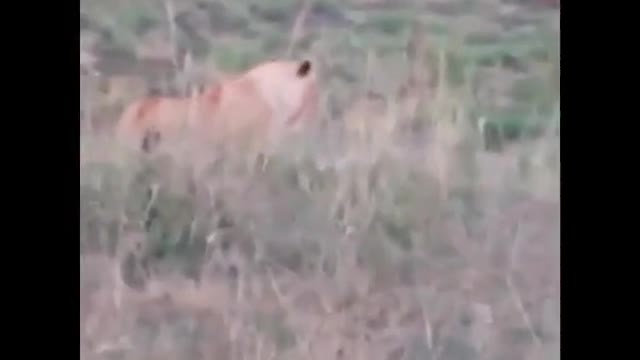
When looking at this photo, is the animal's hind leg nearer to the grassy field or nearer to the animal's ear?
the grassy field

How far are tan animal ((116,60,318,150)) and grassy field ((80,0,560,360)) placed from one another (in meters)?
0.01

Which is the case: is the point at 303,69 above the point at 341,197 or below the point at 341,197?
above

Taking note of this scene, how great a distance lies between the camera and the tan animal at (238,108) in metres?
0.94

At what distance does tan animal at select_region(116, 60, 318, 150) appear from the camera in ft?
3.08

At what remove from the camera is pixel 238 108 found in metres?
0.94

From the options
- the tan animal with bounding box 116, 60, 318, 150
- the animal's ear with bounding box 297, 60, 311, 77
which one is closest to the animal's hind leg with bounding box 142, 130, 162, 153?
the tan animal with bounding box 116, 60, 318, 150

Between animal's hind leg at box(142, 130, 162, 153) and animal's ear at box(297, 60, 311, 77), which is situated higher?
animal's ear at box(297, 60, 311, 77)

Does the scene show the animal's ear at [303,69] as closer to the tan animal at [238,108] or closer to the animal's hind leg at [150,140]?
the tan animal at [238,108]

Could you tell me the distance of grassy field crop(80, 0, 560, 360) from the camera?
934mm

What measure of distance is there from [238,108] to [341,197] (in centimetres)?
12

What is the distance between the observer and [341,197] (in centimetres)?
95

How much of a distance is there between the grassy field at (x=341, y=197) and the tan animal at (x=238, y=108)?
12 millimetres
